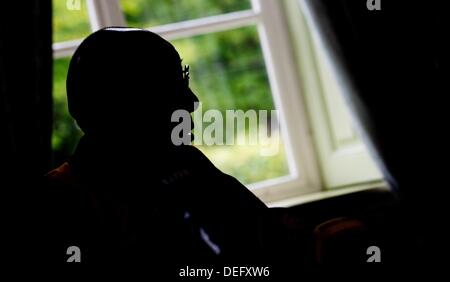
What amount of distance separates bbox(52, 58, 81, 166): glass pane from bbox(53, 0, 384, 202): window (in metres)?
0.22

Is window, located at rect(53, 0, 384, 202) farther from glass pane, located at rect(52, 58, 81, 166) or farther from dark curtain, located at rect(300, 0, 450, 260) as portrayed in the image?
dark curtain, located at rect(300, 0, 450, 260)

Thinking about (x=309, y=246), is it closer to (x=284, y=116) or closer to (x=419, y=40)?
(x=419, y=40)

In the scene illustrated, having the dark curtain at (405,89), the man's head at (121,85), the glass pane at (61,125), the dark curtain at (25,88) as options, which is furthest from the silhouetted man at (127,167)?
the glass pane at (61,125)

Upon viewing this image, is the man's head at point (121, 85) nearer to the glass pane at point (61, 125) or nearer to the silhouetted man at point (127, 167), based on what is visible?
the silhouetted man at point (127, 167)

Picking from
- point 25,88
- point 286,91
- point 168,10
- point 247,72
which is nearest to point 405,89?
point 286,91

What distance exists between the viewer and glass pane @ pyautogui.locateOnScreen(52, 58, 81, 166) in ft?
6.79

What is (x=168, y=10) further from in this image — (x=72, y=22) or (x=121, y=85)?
(x=121, y=85)

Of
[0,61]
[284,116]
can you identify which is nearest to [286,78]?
[284,116]

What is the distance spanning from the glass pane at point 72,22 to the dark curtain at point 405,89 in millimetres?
912

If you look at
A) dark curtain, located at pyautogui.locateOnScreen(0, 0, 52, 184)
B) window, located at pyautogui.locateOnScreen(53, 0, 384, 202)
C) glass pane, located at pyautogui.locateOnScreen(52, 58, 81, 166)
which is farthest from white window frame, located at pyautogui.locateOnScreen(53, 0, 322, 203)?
dark curtain, located at pyautogui.locateOnScreen(0, 0, 52, 184)

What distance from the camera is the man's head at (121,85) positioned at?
1.03m
